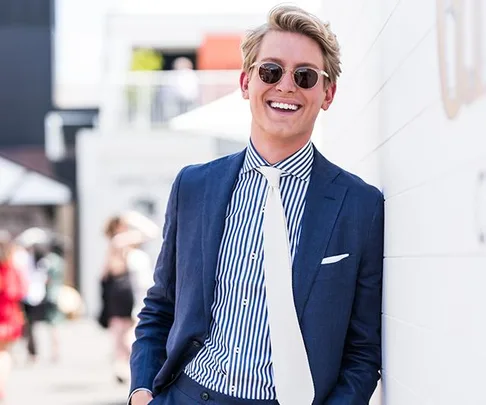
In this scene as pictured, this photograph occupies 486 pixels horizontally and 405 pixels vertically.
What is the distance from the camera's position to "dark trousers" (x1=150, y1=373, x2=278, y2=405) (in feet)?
10.3

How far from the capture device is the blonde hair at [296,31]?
3.29 metres

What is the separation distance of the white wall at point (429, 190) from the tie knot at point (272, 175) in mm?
342

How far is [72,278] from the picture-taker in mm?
29609

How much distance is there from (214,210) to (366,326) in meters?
0.56

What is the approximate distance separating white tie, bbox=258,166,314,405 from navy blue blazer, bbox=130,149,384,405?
34 mm

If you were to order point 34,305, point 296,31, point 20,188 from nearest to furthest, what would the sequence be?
point 296,31, point 34,305, point 20,188

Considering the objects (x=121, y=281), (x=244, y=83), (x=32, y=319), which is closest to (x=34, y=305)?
(x=32, y=319)

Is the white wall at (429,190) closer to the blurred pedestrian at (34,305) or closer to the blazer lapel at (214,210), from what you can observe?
the blazer lapel at (214,210)

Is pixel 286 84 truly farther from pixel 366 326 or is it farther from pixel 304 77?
pixel 366 326

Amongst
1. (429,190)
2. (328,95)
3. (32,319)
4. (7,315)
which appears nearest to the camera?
(429,190)

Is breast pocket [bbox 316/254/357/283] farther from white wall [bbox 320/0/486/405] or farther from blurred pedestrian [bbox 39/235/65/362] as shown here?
→ blurred pedestrian [bbox 39/235/65/362]

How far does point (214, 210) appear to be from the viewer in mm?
3355

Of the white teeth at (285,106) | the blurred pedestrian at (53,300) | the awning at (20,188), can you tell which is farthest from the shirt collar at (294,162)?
the awning at (20,188)

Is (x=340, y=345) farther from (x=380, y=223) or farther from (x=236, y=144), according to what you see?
(x=236, y=144)
